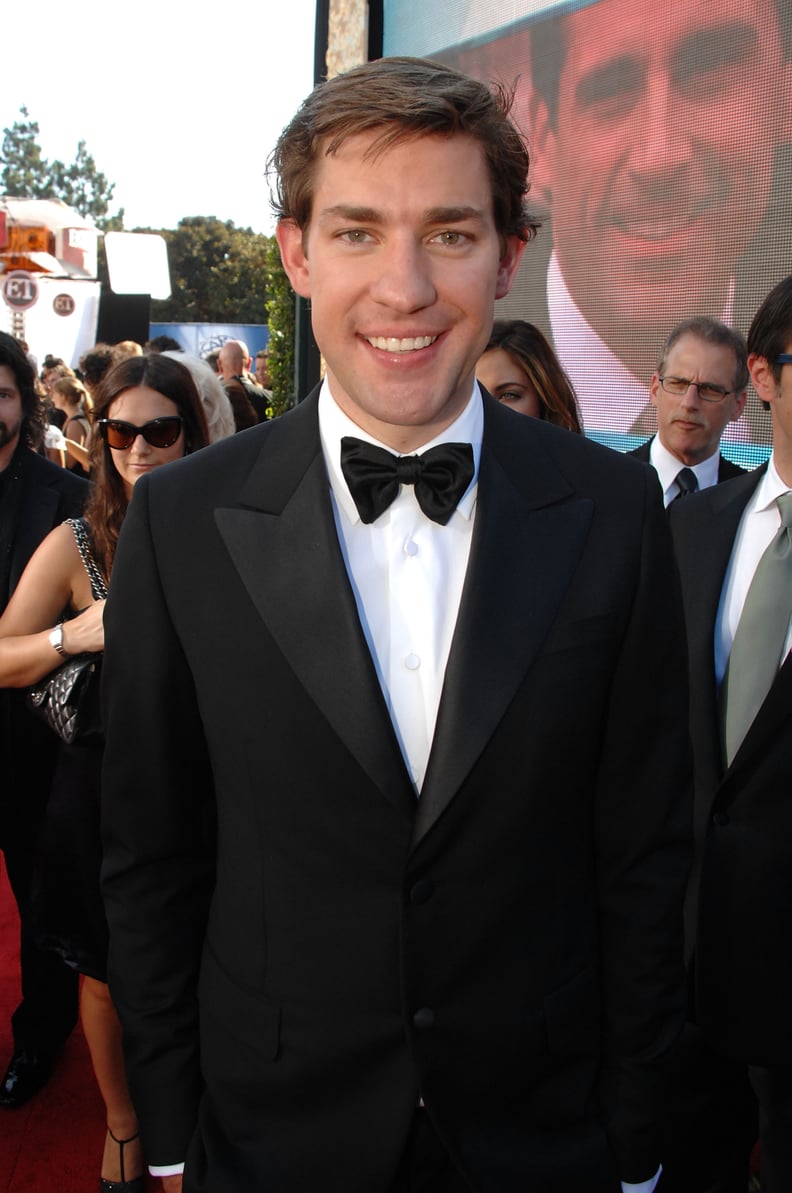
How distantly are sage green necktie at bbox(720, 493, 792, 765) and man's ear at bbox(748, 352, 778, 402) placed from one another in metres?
0.42

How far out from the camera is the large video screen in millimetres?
4305

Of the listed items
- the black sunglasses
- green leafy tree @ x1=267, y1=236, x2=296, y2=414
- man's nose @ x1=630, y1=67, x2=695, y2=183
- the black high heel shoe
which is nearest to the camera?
the black high heel shoe

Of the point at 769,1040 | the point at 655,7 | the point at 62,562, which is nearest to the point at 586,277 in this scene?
the point at 655,7

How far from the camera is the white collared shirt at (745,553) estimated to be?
2.28 meters

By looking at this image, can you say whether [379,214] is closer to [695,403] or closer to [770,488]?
[770,488]

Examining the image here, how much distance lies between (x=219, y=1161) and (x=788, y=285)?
2180mm

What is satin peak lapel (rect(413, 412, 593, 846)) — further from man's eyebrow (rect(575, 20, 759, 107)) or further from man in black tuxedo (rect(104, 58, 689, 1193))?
man's eyebrow (rect(575, 20, 759, 107))

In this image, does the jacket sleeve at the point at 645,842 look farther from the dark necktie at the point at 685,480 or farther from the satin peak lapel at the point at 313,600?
the dark necktie at the point at 685,480

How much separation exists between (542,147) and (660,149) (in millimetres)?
912

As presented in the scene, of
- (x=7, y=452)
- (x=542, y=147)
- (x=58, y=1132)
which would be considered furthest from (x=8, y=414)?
(x=542, y=147)

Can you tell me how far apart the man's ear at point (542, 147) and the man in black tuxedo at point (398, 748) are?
14.1ft

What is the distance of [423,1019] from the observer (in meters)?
1.37

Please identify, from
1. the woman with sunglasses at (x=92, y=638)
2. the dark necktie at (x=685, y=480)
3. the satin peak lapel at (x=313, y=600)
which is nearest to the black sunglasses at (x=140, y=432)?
the woman with sunglasses at (x=92, y=638)

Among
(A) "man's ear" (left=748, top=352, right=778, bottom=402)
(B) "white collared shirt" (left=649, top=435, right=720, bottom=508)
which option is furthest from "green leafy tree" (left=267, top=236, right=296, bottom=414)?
(A) "man's ear" (left=748, top=352, right=778, bottom=402)
